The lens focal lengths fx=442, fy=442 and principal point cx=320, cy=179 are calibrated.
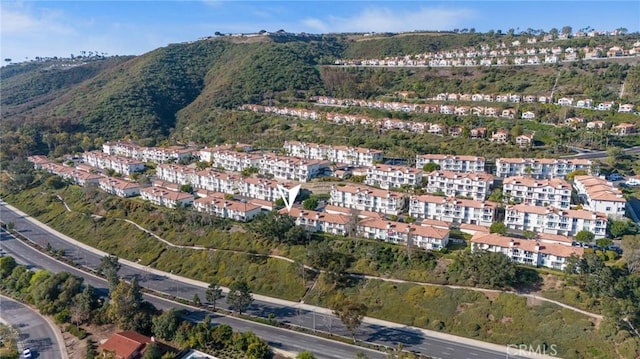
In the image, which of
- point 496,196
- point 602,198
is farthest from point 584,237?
point 496,196

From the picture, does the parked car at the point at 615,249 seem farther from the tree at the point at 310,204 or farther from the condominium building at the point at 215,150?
the condominium building at the point at 215,150

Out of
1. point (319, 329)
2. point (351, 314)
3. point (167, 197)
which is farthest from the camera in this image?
point (167, 197)

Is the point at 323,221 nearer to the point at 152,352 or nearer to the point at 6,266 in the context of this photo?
the point at 152,352

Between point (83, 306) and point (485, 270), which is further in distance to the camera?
point (83, 306)

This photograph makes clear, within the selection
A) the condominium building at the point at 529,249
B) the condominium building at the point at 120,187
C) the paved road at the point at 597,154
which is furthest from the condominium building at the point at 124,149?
the paved road at the point at 597,154

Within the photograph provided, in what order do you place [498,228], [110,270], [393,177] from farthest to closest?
[393,177], [498,228], [110,270]

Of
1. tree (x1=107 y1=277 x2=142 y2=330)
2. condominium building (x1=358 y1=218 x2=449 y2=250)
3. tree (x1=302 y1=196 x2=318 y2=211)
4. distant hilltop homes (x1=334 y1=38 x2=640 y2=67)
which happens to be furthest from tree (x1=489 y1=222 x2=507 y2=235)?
distant hilltop homes (x1=334 y1=38 x2=640 y2=67)

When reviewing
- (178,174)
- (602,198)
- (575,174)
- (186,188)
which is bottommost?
(186,188)

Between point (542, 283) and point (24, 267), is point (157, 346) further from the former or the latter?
point (542, 283)
